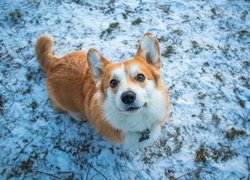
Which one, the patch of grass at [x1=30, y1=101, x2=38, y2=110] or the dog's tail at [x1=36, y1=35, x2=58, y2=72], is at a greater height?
the dog's tail at [x1=36, y1=35, x2=58, y2=72]

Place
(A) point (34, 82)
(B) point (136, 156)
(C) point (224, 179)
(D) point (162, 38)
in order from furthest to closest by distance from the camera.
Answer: (D) point (162, 38), (A) point (34, 82), (B) point (136, 156), (C) point (224, 179)

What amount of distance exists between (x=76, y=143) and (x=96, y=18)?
93.5 inches

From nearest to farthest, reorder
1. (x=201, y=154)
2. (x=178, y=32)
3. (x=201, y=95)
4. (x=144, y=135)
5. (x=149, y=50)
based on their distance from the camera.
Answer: (x=149, y=50) < (x=144, y=135) < (x=201, y=154) < (x=201, y=95) < (x=178, y=32)

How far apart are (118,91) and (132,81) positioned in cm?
18

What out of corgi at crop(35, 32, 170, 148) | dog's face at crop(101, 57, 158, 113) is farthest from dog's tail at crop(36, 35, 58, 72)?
Answer: dog's face at crop(101, 57, 158, 113)

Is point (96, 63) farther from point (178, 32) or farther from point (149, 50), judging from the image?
point (178, 32)

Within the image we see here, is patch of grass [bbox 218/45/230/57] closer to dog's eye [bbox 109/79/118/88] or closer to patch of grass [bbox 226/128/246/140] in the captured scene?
patch of grass [bbox 226/128/246/140]

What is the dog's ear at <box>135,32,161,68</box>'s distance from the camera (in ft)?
9.60

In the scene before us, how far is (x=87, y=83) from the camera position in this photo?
11.1 feet

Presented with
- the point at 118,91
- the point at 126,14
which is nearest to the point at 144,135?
the point at 118,91

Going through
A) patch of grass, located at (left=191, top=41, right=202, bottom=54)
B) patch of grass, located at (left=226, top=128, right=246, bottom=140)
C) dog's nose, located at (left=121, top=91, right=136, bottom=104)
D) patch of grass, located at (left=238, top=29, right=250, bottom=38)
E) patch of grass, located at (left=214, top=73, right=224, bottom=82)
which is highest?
dog's nose, located at (left=121, top=91, right=136, bottom=104)

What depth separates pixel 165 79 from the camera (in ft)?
13.6

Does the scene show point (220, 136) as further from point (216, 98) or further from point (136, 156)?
point (136, 156)

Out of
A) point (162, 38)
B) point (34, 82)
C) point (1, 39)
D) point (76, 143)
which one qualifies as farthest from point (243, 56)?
point (1, 39)
